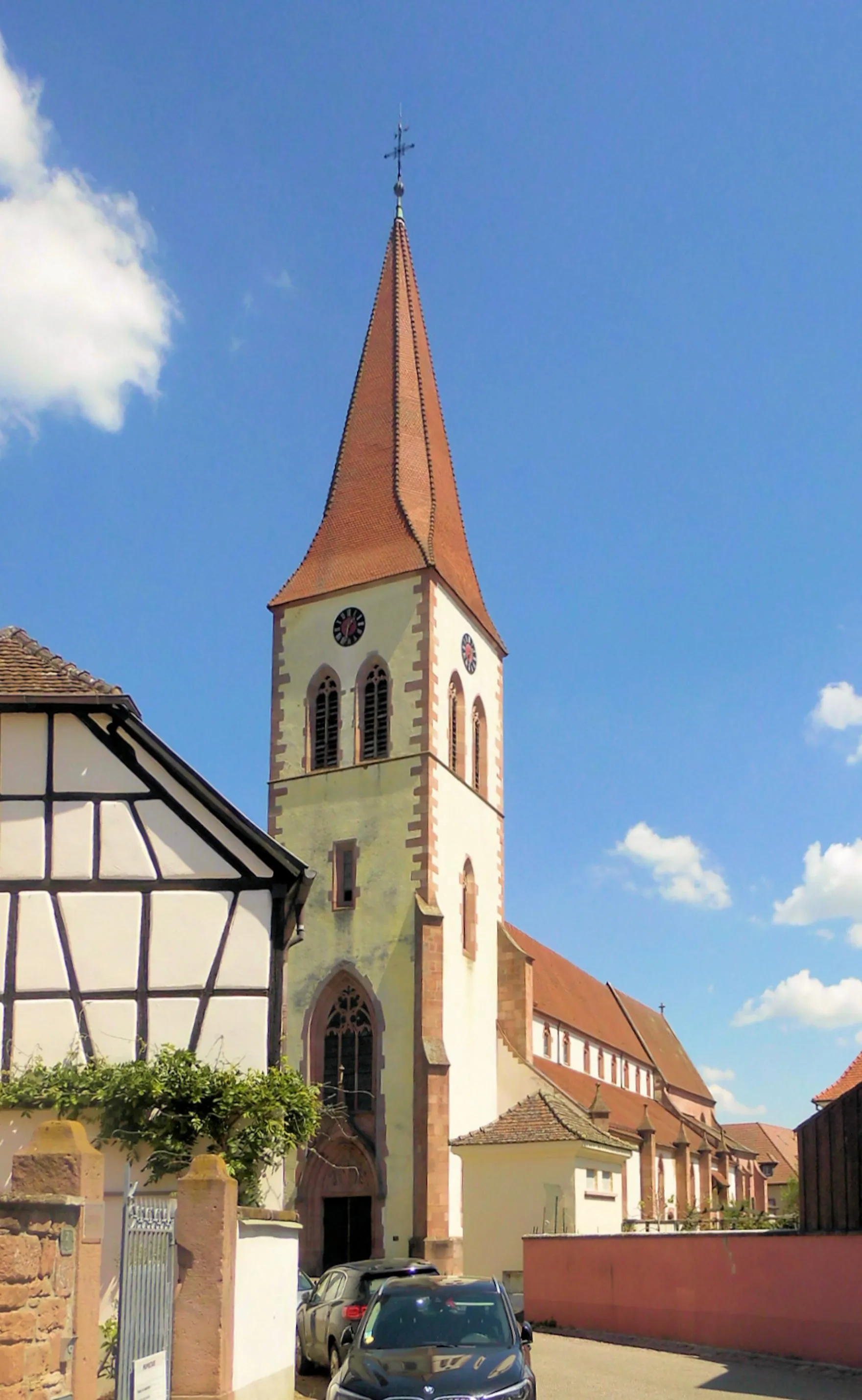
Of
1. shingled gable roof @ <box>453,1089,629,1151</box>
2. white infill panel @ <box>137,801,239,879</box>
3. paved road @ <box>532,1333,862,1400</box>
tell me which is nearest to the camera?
paved road @ <box>532,1333,862,1400</box>

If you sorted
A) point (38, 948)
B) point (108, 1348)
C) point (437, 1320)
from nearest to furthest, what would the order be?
1. point (108, 1348)
2. point (437, 1320)
3. point (38, 948)

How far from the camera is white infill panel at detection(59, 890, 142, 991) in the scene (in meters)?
15.2

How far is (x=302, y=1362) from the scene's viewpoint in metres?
16.2

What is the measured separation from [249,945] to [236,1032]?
36.8 inches

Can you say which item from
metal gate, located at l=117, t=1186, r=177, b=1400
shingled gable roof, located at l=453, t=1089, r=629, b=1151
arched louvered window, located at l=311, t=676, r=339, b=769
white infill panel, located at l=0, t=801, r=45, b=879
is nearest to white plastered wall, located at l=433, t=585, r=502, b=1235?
shingled gable roof, located at l=453, t=1089, r=629, b=1151

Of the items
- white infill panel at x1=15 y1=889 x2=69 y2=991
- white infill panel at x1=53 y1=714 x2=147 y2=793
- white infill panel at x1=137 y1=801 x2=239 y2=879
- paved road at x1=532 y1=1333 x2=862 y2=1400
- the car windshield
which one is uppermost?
white infill panel at x1=53 y1=714 x2=147 y2=793

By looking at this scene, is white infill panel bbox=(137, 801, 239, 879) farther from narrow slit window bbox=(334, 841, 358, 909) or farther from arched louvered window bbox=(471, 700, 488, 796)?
arched louvered window bbox=(471, 700, 488, 796)

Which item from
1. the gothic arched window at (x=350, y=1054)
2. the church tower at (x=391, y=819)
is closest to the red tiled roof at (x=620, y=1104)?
the church tower at (x=391, y=819)

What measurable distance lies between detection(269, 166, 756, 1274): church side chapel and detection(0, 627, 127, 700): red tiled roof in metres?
15.2

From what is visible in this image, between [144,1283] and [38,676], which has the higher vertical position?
[38,676]

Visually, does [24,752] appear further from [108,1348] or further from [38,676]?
[108,1348]

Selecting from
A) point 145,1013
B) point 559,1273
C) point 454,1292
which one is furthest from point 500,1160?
point 454,1292

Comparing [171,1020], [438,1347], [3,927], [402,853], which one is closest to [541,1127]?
[402,853]

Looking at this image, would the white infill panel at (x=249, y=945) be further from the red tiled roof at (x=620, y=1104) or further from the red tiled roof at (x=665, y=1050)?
the red tiled roof at (x=665, y=1050)
